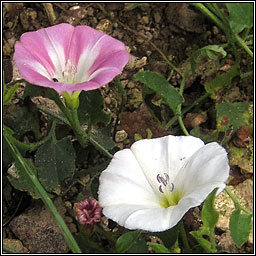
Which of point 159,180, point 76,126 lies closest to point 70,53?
point 76,126

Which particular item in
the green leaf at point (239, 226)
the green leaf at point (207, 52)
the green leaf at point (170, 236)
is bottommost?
the green leaf at point (170, 236)

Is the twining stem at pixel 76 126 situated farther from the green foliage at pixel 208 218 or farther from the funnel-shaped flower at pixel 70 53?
the green foliage at pixel 208 218

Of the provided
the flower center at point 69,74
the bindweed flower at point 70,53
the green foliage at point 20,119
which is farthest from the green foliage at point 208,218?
the green foliage at point 20,119

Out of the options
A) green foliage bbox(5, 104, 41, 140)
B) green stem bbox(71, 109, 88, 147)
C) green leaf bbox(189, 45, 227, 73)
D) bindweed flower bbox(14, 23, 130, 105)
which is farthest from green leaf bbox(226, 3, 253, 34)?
green foliage bbox(5, 104, 41, 140)

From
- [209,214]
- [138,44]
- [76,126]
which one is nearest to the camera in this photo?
[209,214]

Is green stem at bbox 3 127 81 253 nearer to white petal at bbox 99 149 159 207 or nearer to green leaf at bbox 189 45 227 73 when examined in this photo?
white petal at bbox 99 149 159 207

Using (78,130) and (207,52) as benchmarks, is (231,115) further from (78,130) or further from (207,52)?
(78,130)
